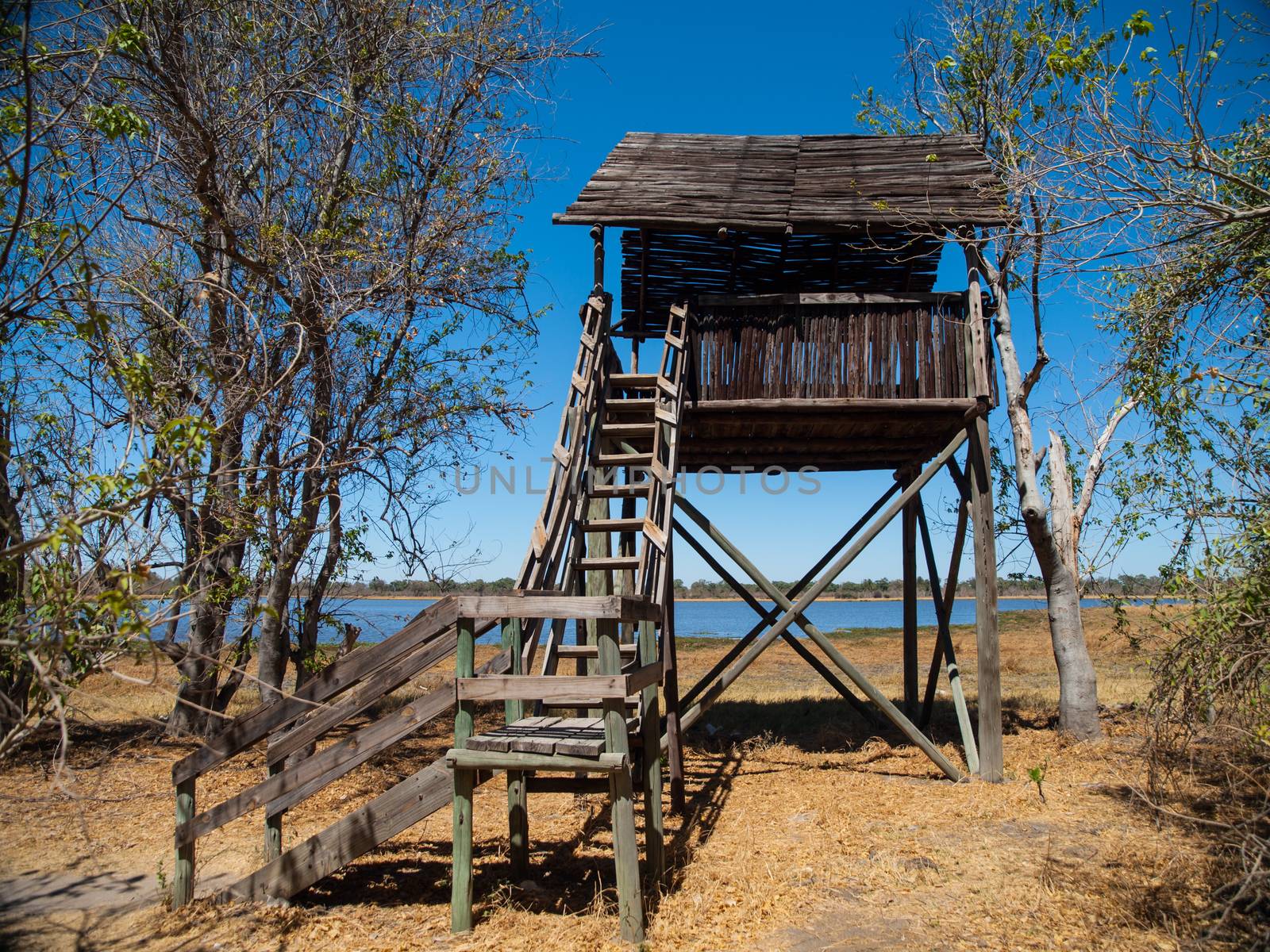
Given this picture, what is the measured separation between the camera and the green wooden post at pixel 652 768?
21.4 ft

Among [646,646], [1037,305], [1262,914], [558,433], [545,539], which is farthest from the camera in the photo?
[1037,305]

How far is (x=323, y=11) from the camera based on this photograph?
11.7 meters

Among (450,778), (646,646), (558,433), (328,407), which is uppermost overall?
(328,407)

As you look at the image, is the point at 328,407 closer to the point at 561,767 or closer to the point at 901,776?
the point at 561,767

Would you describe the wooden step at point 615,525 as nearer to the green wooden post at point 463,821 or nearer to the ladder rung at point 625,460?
the ladder rung at point 625,460

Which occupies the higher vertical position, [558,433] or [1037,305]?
[1037,305]

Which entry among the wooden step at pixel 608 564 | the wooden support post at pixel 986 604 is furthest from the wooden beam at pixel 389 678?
the wooden support post at pixel 986 604

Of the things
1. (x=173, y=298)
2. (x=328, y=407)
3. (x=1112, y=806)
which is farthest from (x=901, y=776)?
(x=173, y=298)

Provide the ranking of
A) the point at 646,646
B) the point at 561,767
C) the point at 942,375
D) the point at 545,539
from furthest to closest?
the point at 942,375, the point at 545,539, the point at 646,646, the point at 561,767

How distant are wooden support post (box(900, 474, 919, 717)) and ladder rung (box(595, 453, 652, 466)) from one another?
6.13 meters

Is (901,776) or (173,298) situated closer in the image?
(901,776)

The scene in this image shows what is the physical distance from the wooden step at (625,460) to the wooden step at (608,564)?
1147mm

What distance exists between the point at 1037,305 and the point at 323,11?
37.5 ft

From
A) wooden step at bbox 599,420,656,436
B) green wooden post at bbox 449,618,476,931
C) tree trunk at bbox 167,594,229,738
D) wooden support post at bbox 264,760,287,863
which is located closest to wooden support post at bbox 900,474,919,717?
wooden step at bbox 599,420,656,436
